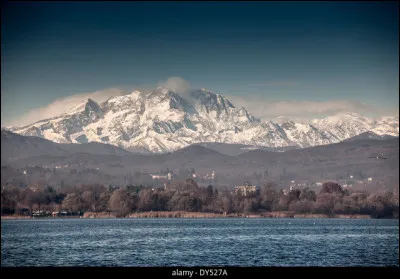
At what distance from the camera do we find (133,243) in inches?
3642

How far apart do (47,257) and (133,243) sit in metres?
22.1

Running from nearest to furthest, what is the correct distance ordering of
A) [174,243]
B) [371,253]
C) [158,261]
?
[158,261], [371,253], [174,243]

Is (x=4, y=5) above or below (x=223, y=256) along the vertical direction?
above

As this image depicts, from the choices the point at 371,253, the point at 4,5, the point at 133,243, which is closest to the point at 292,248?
the point at 371,253

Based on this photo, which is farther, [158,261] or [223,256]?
[223,256]
